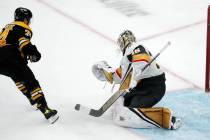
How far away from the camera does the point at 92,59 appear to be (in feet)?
18.1

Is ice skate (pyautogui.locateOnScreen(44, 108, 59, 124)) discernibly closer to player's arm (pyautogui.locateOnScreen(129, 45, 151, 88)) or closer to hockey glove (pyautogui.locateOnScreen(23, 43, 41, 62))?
hockey glove (pyautogui.locateOnScreen(23, 43, 41, 62))

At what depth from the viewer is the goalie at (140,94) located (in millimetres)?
4094

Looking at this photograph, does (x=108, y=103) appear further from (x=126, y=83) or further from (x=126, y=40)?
(x=126, y=40)

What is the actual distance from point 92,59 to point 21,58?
1.44 metres

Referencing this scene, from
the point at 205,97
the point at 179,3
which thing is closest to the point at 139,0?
the point at 179,3

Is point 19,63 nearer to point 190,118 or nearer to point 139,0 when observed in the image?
point 190,118

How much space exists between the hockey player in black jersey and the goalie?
49 centimetres

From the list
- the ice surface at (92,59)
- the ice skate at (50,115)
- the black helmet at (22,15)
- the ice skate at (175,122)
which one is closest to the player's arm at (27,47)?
the black helmet at (22,15)

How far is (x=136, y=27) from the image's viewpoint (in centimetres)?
625

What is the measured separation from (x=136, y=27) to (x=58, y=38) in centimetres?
83

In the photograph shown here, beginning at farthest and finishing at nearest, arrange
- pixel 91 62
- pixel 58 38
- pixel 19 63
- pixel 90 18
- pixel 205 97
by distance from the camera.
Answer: pixel 90 18, pixel 58 38, pixel 91 62, pixel 205 97, pixel 19 63

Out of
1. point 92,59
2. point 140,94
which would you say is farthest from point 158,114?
point 92,59

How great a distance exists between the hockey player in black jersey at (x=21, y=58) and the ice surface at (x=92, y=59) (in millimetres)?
185

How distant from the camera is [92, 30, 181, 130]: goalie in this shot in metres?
4.09
